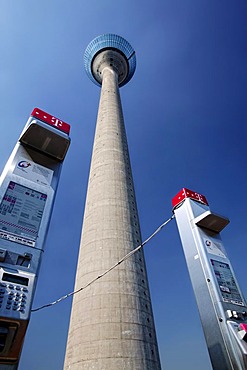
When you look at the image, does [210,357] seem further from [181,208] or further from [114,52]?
[114,52]

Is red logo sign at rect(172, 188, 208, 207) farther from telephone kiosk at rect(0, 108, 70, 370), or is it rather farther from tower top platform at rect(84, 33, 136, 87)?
tower top platform at rect(84, 33, 136, 87)

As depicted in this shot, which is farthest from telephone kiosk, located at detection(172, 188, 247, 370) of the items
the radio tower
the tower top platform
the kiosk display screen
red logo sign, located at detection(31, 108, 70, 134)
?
the tower top platform

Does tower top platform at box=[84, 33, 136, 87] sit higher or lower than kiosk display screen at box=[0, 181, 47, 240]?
higher

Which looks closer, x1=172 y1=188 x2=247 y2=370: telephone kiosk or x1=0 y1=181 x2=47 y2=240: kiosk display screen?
x1=0 y1=181 x2=47 y2=240: kiosk display screen

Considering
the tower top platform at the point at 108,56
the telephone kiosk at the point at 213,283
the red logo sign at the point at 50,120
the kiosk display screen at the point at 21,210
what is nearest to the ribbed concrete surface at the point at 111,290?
the telephone kiosk at the point at 213,283

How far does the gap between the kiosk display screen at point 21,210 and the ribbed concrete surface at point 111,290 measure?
17.4ft

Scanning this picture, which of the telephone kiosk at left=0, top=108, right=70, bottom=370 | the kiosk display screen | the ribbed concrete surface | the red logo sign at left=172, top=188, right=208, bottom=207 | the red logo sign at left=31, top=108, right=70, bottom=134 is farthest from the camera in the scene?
the red logo sign at left=172, top=188, right=208, bottom=207

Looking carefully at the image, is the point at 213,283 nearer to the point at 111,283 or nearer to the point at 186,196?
the point at 186,196

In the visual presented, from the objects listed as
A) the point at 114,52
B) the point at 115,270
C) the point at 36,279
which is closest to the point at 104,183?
the point at 115,270

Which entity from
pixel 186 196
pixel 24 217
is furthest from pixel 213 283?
pixel 24 217

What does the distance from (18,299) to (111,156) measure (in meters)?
11.1

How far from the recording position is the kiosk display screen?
3124mm

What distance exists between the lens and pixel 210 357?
18.2 ft

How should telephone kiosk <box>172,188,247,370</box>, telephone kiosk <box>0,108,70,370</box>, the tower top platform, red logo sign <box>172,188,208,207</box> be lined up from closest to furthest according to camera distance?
telephone kiosk <box>0,108,70,370</box> → telephone kiosk <box>172,188,247,370</box> → red logo sign <box>172,188,208,207</box> → the tower top platform
